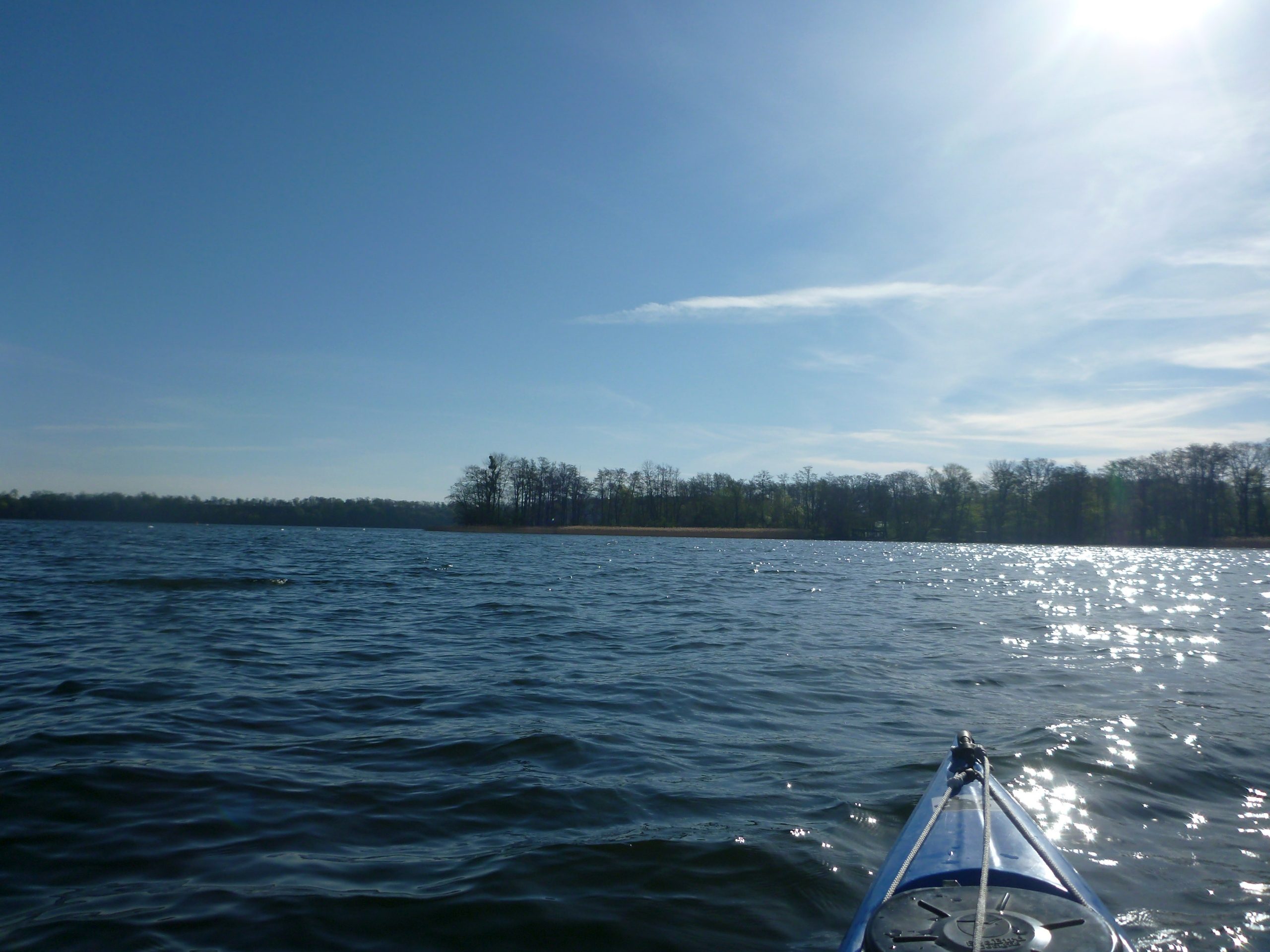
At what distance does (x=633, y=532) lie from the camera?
9081 cm

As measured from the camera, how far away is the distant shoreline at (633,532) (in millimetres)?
89062

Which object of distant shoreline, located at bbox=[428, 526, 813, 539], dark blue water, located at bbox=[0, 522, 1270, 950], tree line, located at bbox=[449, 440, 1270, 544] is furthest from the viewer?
distant shoreline, located at bbox=[428, 526, 813, 539]

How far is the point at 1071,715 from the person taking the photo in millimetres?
7758

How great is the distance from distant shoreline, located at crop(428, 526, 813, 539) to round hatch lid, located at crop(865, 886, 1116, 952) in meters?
84.2

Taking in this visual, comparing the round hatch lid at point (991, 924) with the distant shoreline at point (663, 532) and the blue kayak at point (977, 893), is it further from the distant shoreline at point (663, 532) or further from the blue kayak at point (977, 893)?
the distant shoreline at point (663, 532)

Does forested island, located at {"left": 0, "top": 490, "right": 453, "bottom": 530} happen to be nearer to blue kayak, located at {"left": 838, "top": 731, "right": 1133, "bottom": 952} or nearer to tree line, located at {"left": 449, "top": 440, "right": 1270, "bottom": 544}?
tree line, located at {"left": 449, "top": 440, "right": 1270, "bottom": 544}

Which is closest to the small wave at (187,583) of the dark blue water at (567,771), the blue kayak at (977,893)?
the dark blue water at (567,771)

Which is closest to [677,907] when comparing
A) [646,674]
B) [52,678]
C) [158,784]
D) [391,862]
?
[391,862]

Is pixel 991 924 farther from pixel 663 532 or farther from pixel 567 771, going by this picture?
pixel 663 532

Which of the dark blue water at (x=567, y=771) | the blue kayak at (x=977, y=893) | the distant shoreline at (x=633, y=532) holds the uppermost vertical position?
the distant shoreline at (x=633, y=532)

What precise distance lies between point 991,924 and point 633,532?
88061 millimetres

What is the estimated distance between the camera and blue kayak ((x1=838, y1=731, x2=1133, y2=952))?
283 centimetres

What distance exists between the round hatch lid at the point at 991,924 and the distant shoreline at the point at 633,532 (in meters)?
84.2

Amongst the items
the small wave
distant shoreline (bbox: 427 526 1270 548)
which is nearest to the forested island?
distant shoreline (bbox: 427 526 1270 548)
